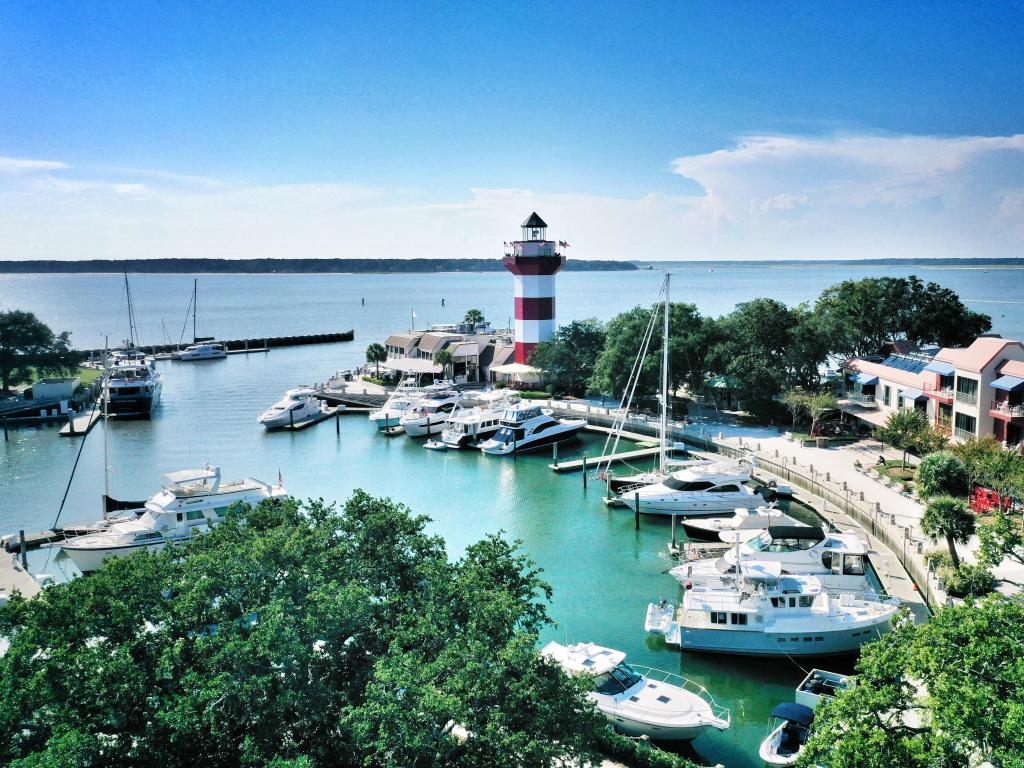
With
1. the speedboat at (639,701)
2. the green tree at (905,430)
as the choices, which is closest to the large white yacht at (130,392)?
the speedboat at (639,701)

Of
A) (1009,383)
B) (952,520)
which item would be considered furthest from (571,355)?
(952,520)

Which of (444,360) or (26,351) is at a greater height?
(26,351)

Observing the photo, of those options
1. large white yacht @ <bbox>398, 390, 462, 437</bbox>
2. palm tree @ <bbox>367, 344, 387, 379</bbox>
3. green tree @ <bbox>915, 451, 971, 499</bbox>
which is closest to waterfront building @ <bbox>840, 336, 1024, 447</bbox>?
green tree @ <bbox>915, 451, 971, 499</bbox>

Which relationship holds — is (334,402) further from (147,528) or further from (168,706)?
(168,706)

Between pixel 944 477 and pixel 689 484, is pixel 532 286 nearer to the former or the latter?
pixel 689 484

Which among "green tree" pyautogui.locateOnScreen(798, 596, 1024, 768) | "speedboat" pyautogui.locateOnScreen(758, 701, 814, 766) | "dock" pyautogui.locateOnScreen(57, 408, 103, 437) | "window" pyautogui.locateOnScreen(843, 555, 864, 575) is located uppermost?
"green tree" pyautogui.locateOnScreen(798, 596, 1024, 768)

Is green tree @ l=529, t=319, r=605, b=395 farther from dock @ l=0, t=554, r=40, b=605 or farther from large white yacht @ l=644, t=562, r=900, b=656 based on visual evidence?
dock @ l=0, t=554, r=40, b=605

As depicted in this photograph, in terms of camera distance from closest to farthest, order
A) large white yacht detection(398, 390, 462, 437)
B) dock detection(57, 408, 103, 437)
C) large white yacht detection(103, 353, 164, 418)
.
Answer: large white yacht detection(398, 390, 462, 437) < dock detection(57, 408, 103, 437) < large white yacht detection(103, 353, 164, 418)
